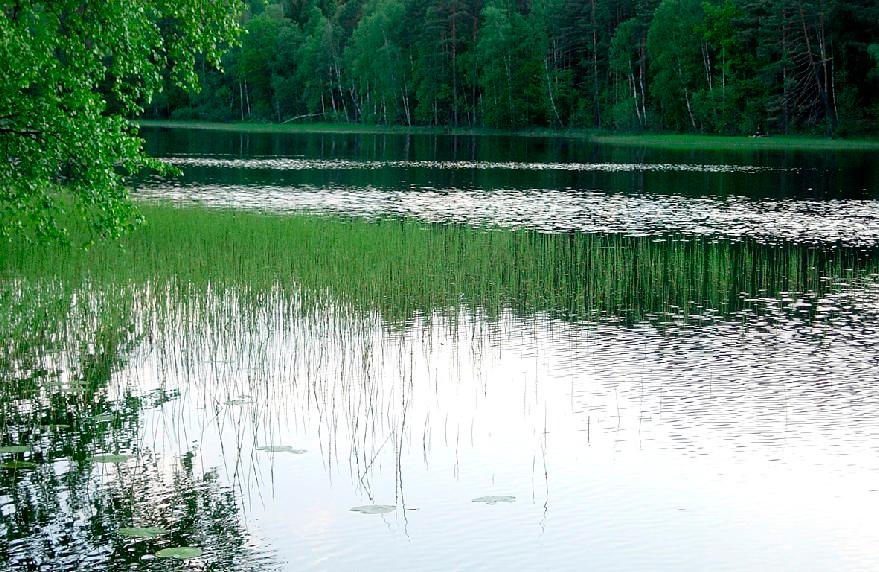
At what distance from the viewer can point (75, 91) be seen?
690 inches

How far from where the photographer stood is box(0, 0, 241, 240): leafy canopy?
16953 mm

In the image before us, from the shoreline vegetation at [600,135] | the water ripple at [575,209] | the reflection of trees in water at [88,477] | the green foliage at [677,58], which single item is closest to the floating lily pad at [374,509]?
the reflection of trees in water at [88,477]

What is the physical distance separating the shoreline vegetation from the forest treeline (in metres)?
1.57

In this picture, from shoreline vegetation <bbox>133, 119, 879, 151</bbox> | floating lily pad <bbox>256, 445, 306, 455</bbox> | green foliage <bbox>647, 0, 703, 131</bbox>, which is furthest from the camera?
green foliage <bbox>647, 0, 703, 131</bbox>

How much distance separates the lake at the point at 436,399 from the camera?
10258 millimetres

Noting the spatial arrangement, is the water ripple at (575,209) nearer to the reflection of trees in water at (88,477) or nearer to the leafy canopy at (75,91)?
the leafy canopy at (75,91)

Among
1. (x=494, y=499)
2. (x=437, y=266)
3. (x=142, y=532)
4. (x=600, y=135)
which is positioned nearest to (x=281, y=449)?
(x=494, y=499)

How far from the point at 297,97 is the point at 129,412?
130 metres

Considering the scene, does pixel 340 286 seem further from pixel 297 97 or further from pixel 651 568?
pixel 297 97

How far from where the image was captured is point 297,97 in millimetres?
140750

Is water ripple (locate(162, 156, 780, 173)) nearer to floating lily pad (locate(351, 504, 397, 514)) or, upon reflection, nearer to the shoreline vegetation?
the shoreline vegetation

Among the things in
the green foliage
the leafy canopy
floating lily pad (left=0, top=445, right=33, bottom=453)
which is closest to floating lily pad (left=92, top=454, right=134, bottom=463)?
floating lily pad (left=0, top=445, right=33, bottom=453)

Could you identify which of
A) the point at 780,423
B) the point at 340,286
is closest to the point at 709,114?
the point at 340,286

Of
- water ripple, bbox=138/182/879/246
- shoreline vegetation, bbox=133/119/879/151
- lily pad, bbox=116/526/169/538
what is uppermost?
shoreline vegetation, bbox=133/119/879/151
